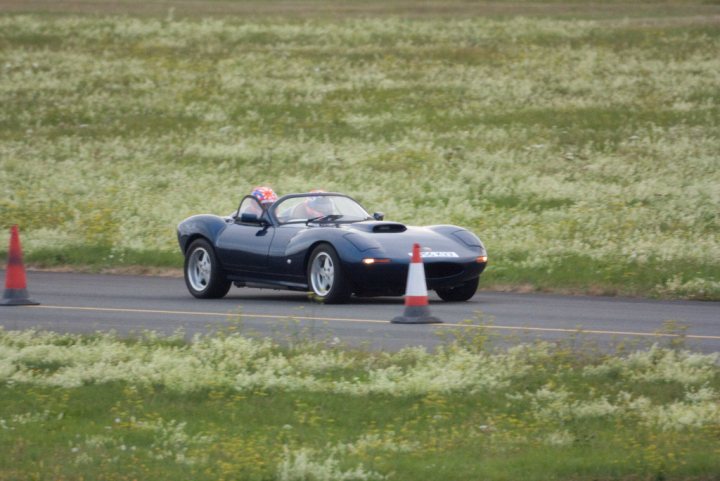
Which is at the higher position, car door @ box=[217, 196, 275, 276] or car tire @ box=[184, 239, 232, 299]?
car door @ box=[217, 196, 275, 276]

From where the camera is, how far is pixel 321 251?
16188 millimetres

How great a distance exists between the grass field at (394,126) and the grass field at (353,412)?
7.90 m

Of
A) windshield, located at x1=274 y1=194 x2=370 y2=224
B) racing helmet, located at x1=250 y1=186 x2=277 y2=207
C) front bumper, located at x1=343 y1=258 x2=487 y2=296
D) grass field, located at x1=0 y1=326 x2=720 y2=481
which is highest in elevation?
racing helmet, located at x1=250 y1=186 x2=277 y2=207

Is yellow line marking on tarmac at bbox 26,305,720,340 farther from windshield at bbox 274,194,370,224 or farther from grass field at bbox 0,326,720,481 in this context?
windshield at bbox 274,194,370,224

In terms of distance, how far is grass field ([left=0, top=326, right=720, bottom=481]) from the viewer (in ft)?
27.2

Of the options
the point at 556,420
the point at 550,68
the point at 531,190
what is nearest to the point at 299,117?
the point at 550,68

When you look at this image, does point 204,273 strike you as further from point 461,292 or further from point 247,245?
point 461,292

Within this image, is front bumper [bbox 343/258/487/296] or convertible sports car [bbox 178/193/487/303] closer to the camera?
front bumper [bbox 343/258/487/296]

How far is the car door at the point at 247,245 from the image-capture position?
56.5 ft

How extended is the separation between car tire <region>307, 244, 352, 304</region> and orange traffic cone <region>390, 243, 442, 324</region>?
1.82 m

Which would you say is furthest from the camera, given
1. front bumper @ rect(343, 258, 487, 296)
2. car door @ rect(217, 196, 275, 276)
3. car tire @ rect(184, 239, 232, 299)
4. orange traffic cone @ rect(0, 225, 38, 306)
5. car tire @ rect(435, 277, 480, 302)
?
car tire @ rect(184, 239, 232, 299)

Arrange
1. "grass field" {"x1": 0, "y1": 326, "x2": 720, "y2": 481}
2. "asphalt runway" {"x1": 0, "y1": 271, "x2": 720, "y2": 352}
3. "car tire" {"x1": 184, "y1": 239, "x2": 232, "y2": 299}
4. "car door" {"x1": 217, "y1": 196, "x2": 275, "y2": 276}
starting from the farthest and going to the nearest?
"car tire" {"x1": 184, "y1": 239, "x2": 232, "y2": 299}
"car door" {"x1": 217, "y1": 196, "x2": 275, "y2": 276}
"asphalt runway" {"x1": 0, "y1": 271, "x2": 720, "y2": 352}
"grass field" {"x1": 0, "y1": 326, "x2": 720, "y2": 481}

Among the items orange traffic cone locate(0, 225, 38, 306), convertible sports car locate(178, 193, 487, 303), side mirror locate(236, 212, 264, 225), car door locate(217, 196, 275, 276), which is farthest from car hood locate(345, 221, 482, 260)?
orange traffic cone locate(0, 225, 38, 306)

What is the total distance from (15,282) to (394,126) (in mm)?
20907
